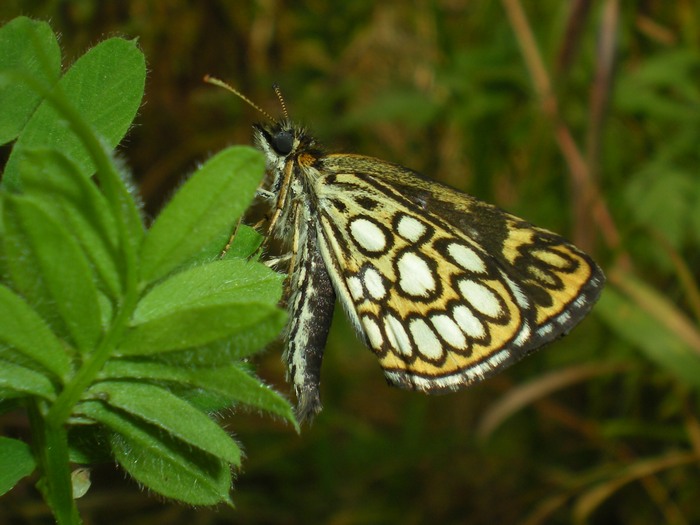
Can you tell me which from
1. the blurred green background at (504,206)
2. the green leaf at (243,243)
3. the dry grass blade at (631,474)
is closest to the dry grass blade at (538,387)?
the blurred green background at (504,206)

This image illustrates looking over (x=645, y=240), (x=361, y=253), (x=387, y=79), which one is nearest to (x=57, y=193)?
(x=361, y=253)

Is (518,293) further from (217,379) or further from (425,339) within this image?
(217,379)

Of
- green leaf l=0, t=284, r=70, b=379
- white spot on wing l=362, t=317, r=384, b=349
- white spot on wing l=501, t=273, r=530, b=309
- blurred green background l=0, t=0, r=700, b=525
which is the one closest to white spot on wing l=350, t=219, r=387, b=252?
white spot on wing l=362, t=317, r=384, b=349

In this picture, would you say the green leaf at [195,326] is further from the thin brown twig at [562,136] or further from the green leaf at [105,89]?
the thin brown twig at [562,136]

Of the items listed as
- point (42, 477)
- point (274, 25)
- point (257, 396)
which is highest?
point (274, 25)

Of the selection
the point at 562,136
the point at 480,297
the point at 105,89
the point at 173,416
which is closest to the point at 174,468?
the point at 173,416

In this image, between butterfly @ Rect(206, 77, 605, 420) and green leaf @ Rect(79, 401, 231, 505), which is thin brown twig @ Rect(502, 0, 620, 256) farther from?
green leaf @ Rect(79, 401, 231, 505)

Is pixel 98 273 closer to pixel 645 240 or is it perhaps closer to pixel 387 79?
pixel 645 240

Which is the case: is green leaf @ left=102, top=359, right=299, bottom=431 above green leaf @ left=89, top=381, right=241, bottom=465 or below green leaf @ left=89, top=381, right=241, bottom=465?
above
